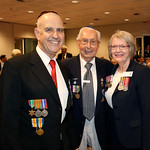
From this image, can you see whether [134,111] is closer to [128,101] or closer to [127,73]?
[128,101]

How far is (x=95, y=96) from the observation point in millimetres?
2244

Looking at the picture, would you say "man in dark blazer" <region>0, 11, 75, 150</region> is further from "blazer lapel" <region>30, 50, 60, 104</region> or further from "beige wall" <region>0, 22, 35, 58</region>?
"beige wall" <region>0, 22, 35, 58</region>

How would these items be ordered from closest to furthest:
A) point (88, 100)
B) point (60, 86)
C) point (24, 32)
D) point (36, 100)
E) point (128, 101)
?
point (36, 100) < point (60, 86) < point (128, 101) < point (88, 100) < point (24, 32)

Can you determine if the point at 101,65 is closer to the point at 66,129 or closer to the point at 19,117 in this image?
the point at 66,129

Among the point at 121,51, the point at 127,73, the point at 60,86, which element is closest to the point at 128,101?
the point at 127,73

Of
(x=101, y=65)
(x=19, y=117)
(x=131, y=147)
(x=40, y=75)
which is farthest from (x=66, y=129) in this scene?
(x=101, y=65)

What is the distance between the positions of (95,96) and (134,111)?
49 cm

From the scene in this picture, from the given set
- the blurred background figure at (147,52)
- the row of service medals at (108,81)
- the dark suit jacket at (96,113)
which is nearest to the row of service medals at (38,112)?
the dark suit jacket at (96,113)

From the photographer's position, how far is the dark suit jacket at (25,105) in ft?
4.48

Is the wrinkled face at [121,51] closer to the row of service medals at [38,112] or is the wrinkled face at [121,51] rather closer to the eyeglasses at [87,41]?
the eyeglasses at [87,41]

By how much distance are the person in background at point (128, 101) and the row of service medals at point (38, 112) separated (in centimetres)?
89

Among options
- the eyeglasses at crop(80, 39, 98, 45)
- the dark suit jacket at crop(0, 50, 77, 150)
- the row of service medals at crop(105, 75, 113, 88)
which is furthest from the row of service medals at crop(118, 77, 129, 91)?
the dark suit jacket at crop(0, 50, 77, 150)

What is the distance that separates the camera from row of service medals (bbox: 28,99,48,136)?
146cm

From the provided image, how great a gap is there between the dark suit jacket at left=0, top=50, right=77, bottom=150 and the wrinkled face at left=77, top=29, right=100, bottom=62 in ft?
2.93
